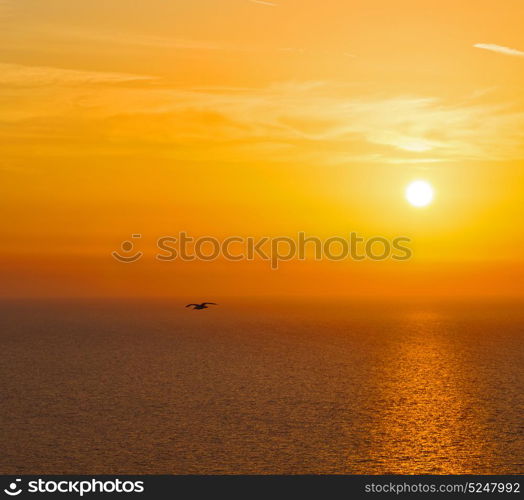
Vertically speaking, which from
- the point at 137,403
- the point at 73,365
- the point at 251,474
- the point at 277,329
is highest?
the point at 277,329

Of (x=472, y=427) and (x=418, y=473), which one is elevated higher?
(x=472, y=427)

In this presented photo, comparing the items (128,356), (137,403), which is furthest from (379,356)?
(137,403)

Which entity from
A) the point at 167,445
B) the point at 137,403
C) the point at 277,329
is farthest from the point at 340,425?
the point at 277,329

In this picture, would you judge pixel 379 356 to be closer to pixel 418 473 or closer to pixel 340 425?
pixel 340 425

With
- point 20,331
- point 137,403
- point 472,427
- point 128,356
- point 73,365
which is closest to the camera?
point 472,427
